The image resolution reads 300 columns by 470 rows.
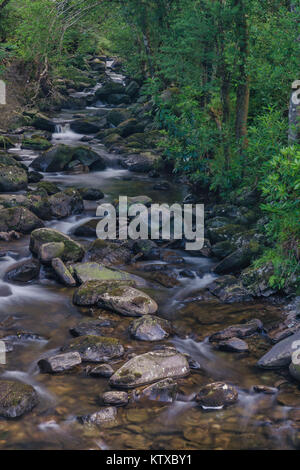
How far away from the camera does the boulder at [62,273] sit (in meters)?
9.15

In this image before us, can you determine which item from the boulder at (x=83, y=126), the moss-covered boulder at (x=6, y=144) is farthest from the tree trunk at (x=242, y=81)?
the boulder at (x=83, y=126)

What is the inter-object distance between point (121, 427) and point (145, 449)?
0.38m

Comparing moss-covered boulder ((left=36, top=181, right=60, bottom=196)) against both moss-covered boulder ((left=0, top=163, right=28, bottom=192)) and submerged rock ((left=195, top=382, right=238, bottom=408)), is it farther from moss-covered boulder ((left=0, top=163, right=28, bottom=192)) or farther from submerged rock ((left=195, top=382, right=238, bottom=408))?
submerged rock ((left=195, top=382, right=238, bottom=408))

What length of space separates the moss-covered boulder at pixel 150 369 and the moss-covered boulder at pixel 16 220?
593 centimetres

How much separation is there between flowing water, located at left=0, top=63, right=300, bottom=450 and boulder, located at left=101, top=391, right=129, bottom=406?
0.09 meters

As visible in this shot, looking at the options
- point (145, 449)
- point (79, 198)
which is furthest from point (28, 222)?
point (145, 449)

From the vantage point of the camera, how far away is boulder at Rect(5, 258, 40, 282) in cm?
935

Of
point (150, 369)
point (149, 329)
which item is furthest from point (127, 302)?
point (150, 369)

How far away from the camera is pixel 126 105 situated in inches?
1103

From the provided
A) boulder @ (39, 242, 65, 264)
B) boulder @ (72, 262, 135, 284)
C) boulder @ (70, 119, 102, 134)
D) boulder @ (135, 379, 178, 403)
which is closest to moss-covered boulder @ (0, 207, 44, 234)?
boulder @ (39, 242, 65, 264)

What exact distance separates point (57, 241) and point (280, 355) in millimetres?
Answer: 5202

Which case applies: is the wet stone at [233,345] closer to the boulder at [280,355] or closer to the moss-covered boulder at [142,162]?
Result: the boulder at [280,355]

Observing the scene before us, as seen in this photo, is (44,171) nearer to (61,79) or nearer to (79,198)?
(79,198)

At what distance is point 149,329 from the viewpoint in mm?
7480
